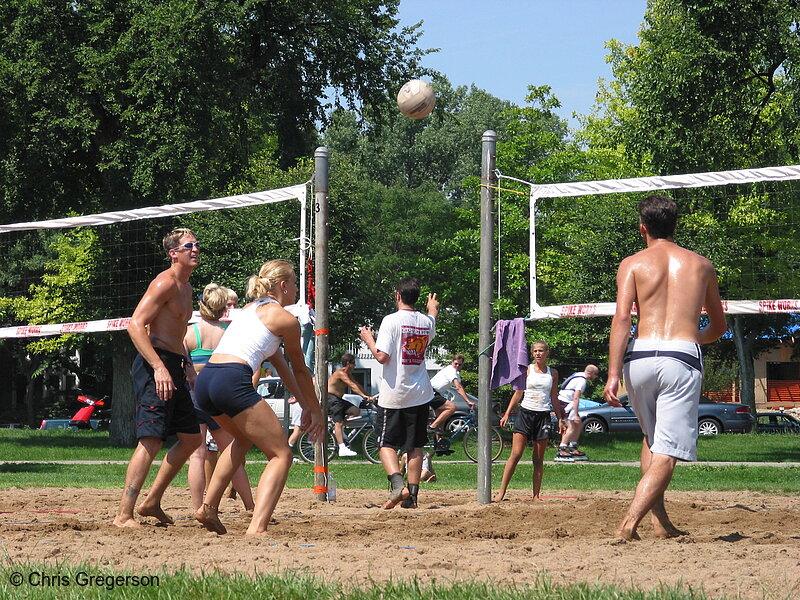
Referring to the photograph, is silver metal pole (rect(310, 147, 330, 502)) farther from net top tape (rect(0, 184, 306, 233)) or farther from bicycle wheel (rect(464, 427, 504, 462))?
bicycle wheel (rect(464, 427, 504, 462))

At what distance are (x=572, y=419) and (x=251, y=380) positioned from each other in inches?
536

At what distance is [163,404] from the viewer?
6.94 meters

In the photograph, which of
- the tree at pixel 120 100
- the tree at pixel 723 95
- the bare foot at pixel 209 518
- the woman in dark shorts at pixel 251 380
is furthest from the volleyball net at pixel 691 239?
the tree at pixel 120 100

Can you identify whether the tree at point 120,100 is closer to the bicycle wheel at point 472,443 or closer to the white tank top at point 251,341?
the bicycle wheel at point 472,443

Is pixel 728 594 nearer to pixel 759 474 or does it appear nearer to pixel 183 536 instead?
pixel 183 536

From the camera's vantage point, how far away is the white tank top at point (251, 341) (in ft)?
20.2

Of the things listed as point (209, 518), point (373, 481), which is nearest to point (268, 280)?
point (209, 518)

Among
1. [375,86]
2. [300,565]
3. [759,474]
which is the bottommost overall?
[759,474]

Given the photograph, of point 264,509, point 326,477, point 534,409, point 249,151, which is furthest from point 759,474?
point 249,151

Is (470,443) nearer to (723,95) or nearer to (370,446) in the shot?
(370,446)

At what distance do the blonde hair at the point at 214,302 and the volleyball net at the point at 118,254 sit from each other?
3.97 ft

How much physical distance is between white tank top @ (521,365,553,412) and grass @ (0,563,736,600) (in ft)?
18.1

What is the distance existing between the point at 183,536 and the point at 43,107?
52.7ft

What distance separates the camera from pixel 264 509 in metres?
6.09
